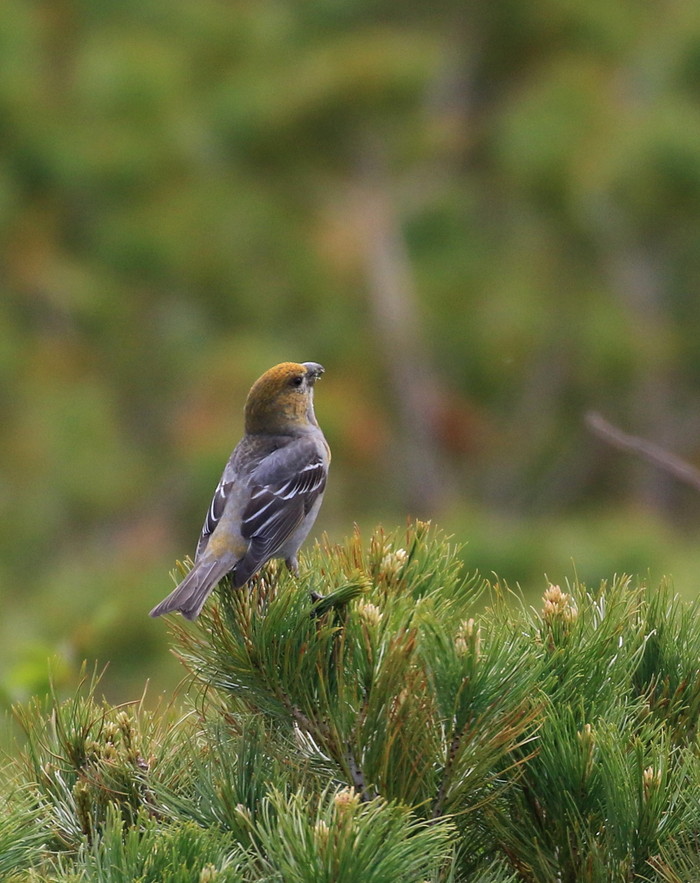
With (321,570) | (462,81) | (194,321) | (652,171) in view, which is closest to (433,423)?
(194,321)

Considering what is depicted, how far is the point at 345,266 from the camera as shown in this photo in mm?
14719

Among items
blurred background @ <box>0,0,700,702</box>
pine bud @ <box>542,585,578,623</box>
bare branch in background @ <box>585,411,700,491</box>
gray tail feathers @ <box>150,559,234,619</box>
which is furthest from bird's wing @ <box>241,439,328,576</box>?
blurred background @ <box>0,0,700,702</box>

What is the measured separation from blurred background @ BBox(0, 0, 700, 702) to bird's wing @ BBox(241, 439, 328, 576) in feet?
26.4

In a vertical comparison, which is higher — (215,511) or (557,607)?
(557,607)

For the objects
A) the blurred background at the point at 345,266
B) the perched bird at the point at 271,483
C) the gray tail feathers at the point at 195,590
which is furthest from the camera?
the blurred background at the point at 345,266

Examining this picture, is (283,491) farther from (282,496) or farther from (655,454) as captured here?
(655,454)

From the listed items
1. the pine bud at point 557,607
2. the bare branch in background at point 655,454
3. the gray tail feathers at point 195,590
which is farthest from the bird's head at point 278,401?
the pine bud at point 557,607

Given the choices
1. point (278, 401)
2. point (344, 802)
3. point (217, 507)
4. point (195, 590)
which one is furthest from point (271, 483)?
point (344, 802)

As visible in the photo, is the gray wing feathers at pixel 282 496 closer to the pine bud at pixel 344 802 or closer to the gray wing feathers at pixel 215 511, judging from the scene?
the gray wing feathers at pixel 215 511

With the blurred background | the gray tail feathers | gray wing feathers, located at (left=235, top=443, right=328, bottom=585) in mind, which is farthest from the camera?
the blurred background

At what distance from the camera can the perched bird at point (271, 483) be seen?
8.18 ft

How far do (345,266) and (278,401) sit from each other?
11.7 metres

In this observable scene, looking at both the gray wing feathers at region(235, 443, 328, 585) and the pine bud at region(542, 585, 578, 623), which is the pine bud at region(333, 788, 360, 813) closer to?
the pine bud at region(542, 585, 578, 623)

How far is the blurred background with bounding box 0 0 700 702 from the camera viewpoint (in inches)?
489
